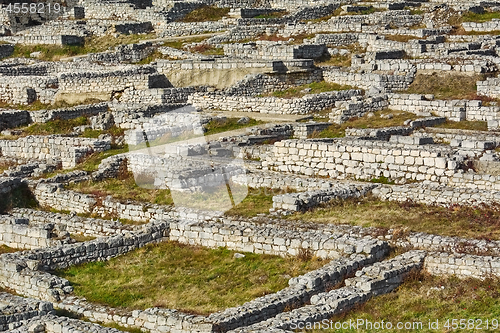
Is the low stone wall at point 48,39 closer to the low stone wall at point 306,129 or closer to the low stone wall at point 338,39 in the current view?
the low stone wall at point 338,39

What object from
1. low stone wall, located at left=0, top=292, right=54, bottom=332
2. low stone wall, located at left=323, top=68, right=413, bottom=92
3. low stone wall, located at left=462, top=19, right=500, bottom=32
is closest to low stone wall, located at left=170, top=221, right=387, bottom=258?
low stone wall, located at left=0, top=292, right=54, bottom=332

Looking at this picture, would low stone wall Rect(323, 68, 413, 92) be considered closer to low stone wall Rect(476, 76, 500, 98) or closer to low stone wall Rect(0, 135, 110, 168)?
low stone wall Rect(476, 76, 500, 98)

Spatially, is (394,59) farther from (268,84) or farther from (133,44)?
(133,44)

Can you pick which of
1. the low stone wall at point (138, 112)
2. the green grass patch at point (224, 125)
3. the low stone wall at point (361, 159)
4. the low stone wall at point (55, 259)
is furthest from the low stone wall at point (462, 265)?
the low stone wall at point (138, 112)

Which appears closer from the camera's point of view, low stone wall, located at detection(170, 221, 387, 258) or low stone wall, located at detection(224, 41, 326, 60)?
low stone wall, located at detection(170, 221, 387, 258)

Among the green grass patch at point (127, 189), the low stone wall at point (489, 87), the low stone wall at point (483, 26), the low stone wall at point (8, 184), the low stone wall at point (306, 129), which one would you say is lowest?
the low stone wall at point (8, 184)

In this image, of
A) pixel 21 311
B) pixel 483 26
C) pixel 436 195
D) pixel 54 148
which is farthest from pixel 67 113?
pixel 21 311
